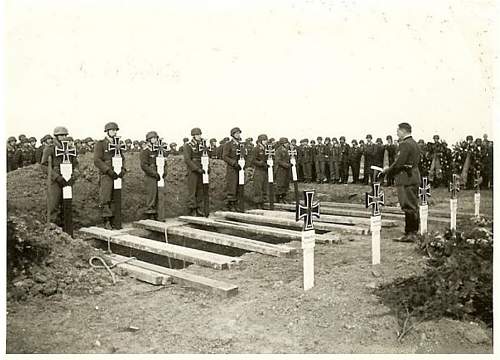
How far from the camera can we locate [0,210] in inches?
171

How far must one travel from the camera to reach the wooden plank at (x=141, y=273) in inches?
199

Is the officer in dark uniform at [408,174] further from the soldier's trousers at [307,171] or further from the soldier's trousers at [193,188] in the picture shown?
the soldier's trousers at [307,171]

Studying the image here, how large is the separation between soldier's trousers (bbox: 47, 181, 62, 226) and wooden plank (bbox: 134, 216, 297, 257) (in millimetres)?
1307

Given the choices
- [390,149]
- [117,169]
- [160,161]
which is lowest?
[117,169]

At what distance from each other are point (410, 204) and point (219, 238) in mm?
2703

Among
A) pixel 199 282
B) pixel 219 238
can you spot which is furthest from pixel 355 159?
pixel 199 282

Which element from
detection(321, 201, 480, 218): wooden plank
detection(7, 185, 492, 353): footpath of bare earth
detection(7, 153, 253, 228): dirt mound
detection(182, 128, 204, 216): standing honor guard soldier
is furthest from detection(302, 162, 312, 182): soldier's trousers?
detection(7, 185, 492, 353): footpath of bare earth

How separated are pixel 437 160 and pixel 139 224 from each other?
360 inches

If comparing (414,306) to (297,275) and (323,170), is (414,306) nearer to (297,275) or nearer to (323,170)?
(297,275)

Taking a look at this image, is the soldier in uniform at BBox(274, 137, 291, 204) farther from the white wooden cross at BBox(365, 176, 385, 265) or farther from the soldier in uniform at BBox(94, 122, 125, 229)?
the white wooden cross at BBox(365, 176, 385, 265)

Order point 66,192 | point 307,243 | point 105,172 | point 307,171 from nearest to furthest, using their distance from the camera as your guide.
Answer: point 307,243
point 66,192
point 105,172
point 307,171

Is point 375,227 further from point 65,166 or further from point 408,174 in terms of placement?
point 65,166

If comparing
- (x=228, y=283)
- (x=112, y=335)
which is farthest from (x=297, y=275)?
(x=112, y=335)

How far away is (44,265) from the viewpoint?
4910 millimetres
